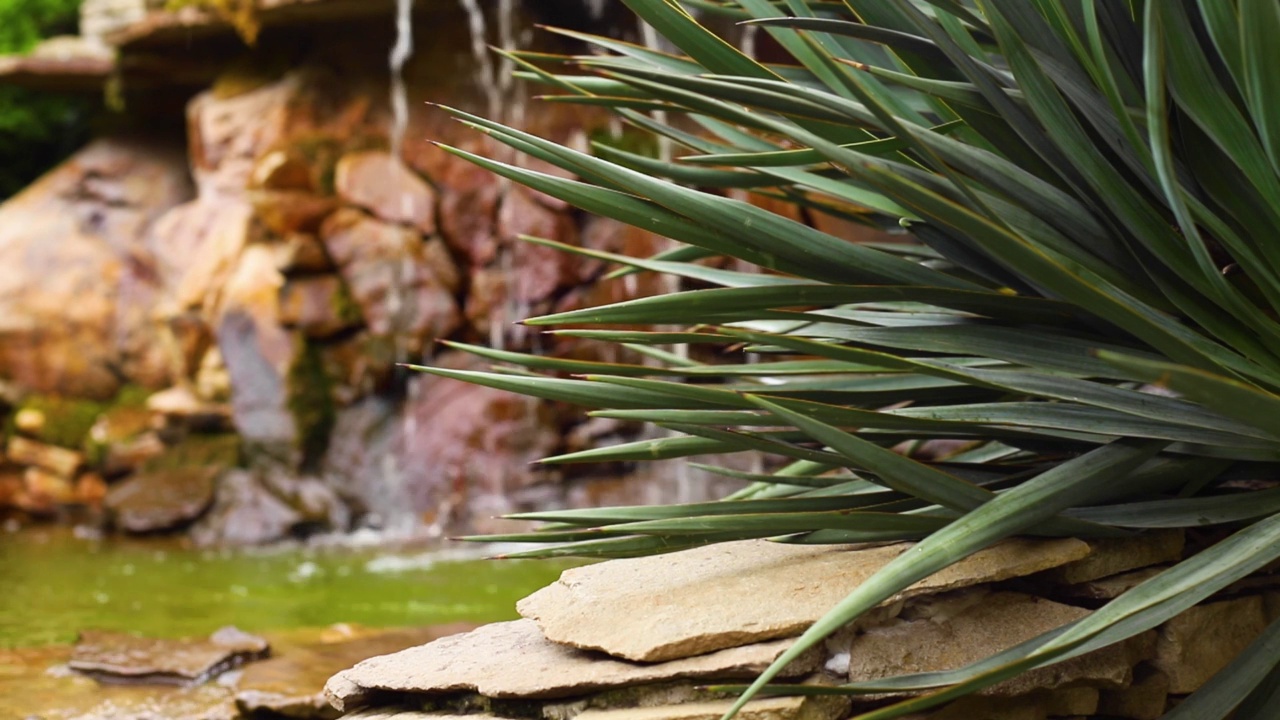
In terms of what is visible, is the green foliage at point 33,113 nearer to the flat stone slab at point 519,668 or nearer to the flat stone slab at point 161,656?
the flat stone slab at point 161,656

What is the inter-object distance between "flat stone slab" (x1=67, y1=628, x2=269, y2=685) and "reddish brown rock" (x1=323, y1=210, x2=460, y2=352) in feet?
17.0

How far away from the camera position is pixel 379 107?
9.97m

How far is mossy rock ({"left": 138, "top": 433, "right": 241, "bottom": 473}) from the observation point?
8.75 metres

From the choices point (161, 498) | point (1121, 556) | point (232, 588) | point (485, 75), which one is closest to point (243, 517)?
point (161, 498)

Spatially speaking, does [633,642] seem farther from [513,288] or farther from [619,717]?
[513,288]

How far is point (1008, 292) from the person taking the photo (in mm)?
1948

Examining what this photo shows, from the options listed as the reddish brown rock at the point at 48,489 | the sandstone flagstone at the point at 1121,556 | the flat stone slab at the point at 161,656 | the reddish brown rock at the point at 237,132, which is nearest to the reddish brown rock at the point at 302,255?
the reddish brown rock at the point at 237,132

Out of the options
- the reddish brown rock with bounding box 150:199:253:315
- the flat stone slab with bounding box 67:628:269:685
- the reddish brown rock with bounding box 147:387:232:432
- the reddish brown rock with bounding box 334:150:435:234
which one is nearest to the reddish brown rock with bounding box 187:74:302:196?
the reddish brown rock with bounding box 150:199:253:315

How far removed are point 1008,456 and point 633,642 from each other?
107cm

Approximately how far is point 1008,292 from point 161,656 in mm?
3170

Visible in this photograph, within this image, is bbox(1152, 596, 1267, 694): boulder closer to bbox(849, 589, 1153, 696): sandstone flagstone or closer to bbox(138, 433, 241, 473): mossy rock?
bbox(849, 589, 1153, 696): sandstone flagstone

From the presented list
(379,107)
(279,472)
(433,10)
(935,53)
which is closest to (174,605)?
(279,472)

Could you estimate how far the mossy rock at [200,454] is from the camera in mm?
8750

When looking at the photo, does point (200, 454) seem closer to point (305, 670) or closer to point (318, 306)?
point (318, 306)
